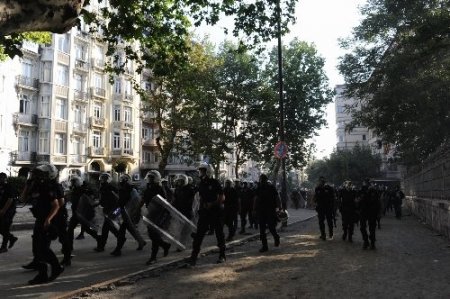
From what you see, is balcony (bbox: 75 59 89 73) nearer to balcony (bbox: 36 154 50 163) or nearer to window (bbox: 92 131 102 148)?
window (bbox: 92 131 102 148)

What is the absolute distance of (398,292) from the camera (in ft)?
23.0

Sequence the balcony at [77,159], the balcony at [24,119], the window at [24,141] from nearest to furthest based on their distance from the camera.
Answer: the balcony at [24,119] < the window at [24,141] < the balcony at [77,159]

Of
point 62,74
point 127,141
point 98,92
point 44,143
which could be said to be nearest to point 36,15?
point 44,143

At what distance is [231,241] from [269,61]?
30639mm

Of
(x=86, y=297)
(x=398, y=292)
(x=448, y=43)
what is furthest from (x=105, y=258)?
(x=448, y=43)

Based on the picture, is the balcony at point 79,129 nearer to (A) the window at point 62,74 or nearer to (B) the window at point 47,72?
(A) the window at point 62,74

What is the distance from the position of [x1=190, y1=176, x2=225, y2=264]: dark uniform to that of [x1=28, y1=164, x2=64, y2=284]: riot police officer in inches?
103

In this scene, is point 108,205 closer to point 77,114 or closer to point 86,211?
point 86,211

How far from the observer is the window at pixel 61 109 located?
144ft

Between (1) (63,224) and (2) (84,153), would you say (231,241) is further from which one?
(2) (84,153)

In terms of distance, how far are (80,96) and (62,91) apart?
8.71ft

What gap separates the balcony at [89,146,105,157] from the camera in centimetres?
4764

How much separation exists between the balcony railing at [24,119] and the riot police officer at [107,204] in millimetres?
31711

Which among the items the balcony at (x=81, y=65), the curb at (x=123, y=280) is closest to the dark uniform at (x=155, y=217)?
the curb at (x=123, y=280)
